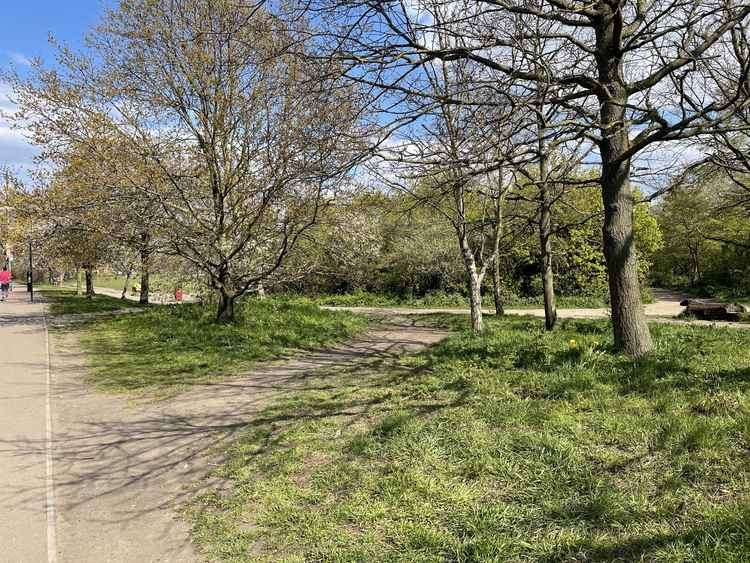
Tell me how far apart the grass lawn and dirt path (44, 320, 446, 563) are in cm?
30

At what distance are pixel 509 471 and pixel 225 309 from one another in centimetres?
992

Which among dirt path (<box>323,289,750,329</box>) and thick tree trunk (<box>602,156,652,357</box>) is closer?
thick tree trunk (<box>602,156,652,357</box>)

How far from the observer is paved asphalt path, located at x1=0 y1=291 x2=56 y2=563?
345 centimetres

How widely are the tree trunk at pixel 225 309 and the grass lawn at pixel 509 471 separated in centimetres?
690

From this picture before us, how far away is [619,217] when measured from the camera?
6.19m

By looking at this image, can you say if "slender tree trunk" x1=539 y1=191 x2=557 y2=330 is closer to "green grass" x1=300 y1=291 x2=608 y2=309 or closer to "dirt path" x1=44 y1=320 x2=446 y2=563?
"dirt path" x1=44 y1=320 x2=446 y2=563

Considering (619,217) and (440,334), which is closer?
(619,217)

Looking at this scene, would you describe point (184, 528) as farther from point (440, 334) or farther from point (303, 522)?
point (440, 334)

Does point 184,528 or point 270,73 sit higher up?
point 270,73

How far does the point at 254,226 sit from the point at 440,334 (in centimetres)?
503

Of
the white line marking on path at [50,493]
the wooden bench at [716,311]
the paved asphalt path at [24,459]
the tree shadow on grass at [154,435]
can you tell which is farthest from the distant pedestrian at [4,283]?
the wooden bench at [716,311]

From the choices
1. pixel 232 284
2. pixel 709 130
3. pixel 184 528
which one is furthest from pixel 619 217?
pixel 232 284

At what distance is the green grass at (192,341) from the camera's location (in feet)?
26.4

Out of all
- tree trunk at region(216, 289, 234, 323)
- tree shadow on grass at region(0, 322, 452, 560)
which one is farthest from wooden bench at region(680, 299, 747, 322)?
tree trunk at region(216, 289, 234, 323)
